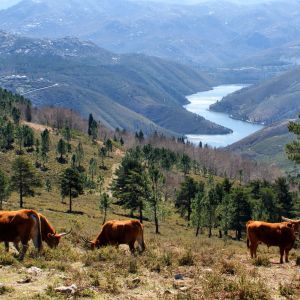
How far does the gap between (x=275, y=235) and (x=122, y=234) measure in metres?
7.22

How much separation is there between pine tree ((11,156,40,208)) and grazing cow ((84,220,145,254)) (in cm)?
7365

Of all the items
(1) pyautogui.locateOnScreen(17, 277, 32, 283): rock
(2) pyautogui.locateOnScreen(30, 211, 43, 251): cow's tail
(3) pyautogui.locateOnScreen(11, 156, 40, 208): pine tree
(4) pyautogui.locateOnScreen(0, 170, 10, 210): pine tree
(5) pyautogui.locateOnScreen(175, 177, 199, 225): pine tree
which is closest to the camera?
(1) pyautogui.locateOnScreen(17, 277, 32, 283): rock

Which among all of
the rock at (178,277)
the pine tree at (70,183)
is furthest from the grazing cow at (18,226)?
the pine tree at (70,183)

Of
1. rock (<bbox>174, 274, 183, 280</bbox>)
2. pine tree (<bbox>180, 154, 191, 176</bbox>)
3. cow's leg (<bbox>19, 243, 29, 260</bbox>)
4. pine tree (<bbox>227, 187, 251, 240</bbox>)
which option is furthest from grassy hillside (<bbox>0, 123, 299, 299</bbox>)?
pine tree (<bbox>180, 154, 191, 176</bbox>)

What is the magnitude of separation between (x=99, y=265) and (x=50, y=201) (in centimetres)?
8880

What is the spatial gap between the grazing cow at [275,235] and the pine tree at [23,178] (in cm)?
7652

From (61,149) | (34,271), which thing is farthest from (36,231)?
(61,149)

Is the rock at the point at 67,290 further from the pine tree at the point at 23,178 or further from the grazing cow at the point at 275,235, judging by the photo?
the pine tree at the point at 23,178

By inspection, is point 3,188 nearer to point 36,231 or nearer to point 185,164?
point 36,231

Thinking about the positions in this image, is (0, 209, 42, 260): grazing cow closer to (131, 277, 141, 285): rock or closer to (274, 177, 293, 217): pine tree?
(131, 277, 141, 285): rock

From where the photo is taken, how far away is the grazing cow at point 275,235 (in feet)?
72.6

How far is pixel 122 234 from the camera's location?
74.9 feet

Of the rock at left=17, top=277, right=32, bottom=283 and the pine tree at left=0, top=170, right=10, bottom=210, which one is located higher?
the pine tree at left=0, top=170, right=10, bottom=210

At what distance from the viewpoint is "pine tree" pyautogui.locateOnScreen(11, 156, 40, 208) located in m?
93.9
